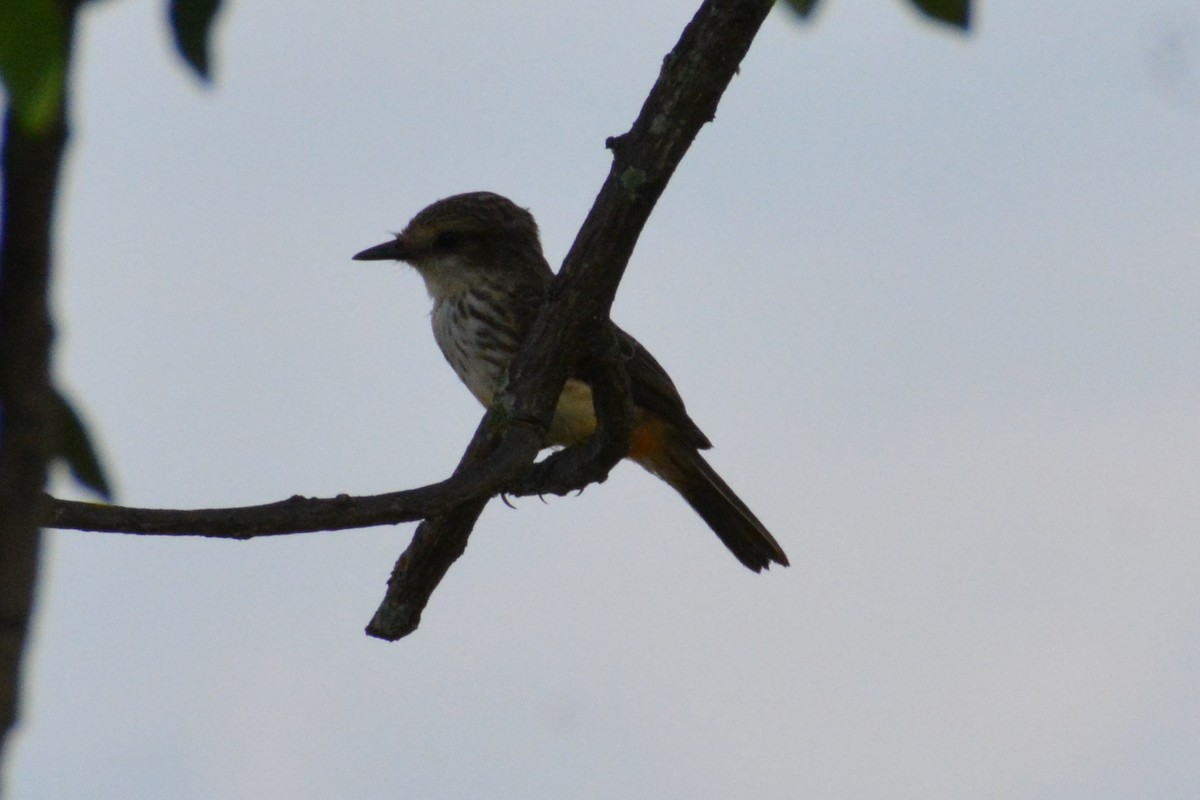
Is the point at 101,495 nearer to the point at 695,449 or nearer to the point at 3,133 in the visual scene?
the point at 3,133

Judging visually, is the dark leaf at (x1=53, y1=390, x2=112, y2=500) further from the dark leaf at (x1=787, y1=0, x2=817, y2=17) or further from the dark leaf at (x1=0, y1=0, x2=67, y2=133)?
the dark leaf at (x1=787, y1=0, x2=817, y2=17)

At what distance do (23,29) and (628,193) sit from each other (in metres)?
2.62

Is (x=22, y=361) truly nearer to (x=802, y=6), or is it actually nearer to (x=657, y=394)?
(x=802, y=6)

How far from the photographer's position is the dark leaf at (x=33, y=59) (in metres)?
1.18

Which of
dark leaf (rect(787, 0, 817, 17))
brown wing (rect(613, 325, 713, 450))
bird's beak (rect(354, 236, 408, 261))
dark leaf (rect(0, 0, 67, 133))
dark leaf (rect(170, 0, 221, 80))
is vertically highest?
bird's beak (rect(354, 236, 408, 261))

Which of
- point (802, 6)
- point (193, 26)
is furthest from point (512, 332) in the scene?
point (193, 26)

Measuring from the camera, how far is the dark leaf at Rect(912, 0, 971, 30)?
1536 mm

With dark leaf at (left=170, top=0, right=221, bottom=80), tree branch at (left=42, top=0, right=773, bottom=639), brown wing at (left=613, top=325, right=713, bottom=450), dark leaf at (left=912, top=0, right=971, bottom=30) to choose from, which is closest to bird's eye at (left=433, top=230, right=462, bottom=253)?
brown wing at (left=613, top=325, right=713, bottom=450)

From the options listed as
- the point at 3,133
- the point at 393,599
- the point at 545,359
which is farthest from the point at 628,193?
the point at 3,133

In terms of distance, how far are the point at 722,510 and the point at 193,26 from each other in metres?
5.73

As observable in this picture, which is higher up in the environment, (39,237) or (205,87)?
(205,87)

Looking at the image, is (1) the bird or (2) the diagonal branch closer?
(2) the diagonal branch

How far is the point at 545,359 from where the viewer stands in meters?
3.97

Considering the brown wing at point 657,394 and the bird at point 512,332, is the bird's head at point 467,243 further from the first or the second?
the brown wing at point 657,394
